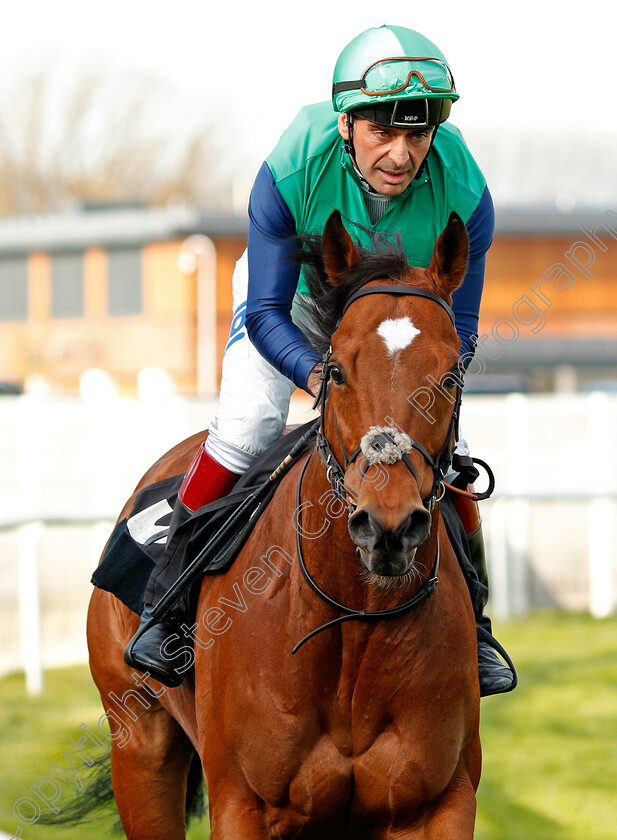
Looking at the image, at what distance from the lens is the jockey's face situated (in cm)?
294

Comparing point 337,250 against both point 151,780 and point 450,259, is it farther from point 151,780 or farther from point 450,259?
point 151,780

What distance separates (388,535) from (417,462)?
0.21 m

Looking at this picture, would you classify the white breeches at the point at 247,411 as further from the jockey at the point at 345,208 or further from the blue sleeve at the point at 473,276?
the blue sleeve at the point at 473,276

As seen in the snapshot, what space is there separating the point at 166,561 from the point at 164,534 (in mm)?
276

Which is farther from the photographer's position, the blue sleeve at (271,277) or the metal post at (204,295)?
the metal post at (204,295)

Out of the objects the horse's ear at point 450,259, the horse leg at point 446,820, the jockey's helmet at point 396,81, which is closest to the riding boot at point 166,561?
the horse leg at point 446,820

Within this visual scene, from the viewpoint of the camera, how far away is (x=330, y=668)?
2.70 m

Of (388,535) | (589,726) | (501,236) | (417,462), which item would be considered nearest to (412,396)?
(417,462)

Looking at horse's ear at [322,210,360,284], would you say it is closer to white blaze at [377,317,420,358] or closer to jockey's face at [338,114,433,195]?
white blaze at [377,317,420,358]

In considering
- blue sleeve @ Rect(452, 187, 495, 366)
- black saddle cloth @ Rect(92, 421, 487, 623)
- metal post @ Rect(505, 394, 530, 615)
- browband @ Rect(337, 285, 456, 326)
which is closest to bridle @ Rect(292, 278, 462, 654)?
browband @ Rect(337, 285, 456, 326)

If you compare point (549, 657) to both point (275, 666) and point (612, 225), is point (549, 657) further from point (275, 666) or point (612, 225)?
point (612, 225)

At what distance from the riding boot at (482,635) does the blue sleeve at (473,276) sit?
21.0 inches

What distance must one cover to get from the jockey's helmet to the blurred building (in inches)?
815

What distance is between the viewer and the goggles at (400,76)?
2.88 meters
